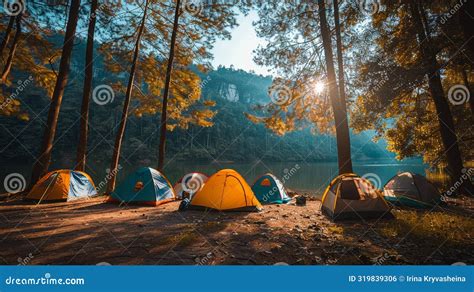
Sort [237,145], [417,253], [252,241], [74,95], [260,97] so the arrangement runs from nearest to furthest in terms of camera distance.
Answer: [417,253], [252,241], [74,95], [237,145], [260,97]

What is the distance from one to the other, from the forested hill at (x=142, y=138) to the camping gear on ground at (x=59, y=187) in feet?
140

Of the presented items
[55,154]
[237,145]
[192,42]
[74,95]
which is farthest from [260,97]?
[192,42]

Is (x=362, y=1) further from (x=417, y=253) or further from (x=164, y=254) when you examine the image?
(x=164, y=254)

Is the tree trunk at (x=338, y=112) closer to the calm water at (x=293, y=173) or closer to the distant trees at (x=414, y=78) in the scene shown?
the distant trees at (x=414, y=78)

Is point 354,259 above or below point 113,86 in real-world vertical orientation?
below

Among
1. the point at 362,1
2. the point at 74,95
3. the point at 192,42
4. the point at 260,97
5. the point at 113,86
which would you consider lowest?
the point at 113,86

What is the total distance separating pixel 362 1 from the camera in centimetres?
1039

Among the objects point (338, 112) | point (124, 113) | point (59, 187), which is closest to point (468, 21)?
point (338, 112)

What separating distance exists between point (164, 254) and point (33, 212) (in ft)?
21.3

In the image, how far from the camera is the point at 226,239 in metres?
5.10

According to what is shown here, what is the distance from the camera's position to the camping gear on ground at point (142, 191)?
380 inches
